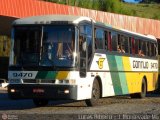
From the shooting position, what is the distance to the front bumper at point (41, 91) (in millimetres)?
17406

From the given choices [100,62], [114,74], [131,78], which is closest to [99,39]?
[100,62]

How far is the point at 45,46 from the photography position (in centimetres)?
1761

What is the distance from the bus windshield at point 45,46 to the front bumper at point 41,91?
0.70 meters

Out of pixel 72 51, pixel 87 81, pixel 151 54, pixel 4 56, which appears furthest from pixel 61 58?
pixel 4 56

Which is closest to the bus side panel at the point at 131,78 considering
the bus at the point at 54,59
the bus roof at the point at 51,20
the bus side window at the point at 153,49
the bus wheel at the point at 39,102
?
the bus side window at the point at 153,49

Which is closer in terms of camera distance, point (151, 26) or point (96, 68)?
point (96, 68)

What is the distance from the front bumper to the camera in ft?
57.1

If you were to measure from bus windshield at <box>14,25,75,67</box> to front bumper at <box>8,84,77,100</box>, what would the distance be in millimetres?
704

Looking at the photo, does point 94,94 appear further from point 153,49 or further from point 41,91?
point 153,49

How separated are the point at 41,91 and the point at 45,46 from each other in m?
1.45

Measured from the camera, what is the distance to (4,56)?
159 feet

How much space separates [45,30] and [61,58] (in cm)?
112

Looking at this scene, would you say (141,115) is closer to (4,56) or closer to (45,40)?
(45,40)

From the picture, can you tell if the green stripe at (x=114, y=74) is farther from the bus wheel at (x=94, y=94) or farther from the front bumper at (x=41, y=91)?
the front bumper at (x=41, y=91)
